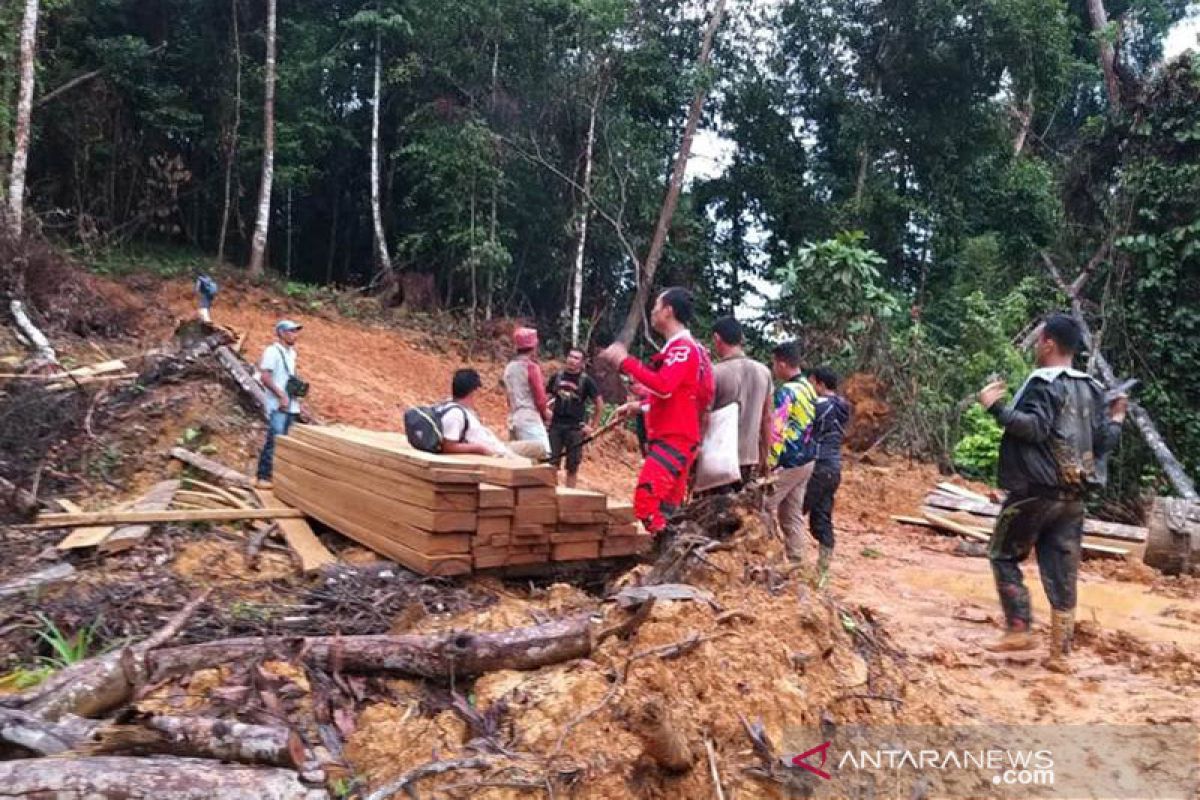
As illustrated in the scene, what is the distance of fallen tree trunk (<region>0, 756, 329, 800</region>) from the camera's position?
2.08 m

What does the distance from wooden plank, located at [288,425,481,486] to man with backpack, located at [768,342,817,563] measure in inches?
102

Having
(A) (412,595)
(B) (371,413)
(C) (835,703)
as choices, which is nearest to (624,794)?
(C) (835,703)

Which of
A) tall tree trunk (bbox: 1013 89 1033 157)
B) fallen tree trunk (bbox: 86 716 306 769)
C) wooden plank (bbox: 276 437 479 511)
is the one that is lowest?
fallen tree trunk (bbox: 86 716 306 769)

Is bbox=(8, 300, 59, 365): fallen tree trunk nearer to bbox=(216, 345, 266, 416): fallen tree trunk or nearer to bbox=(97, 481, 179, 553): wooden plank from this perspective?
bbox=(216, 345, 266, 416): fallen tree trunk

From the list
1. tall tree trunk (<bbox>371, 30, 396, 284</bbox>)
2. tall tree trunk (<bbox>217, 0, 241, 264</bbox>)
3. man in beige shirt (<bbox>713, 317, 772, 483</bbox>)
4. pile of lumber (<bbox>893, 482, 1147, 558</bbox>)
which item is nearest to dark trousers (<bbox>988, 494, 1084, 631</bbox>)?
man in beige shirt (<bbox>713, 317, 772, 483</bbox>)

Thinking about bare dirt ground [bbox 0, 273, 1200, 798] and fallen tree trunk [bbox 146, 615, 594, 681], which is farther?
fallen tree trunk [bbox 146, 615, 594, 681]

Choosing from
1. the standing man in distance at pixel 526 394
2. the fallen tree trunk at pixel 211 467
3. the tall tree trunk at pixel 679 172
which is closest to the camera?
the fallen tree trunk at pixel 211 467

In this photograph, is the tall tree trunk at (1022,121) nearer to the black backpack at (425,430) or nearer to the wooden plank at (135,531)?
the black backpack at (425,430)

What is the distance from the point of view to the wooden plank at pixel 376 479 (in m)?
4.16

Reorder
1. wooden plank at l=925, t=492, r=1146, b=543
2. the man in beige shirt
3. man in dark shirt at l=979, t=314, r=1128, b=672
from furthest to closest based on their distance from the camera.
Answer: wooden plank at l=925, t=492, r=1146, b=543, the man in beige shirt, man in dark shirt at l=979, t=314, r=1128, b=672

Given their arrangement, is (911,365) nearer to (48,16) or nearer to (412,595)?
(412,595)

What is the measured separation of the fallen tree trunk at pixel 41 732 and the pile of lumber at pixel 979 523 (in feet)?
28.2

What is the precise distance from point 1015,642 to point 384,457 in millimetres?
3751

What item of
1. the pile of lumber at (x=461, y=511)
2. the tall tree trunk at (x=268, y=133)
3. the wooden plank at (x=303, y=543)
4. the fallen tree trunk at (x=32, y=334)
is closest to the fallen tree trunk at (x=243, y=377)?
the fallen tree trunk at (x=32, y=334)
